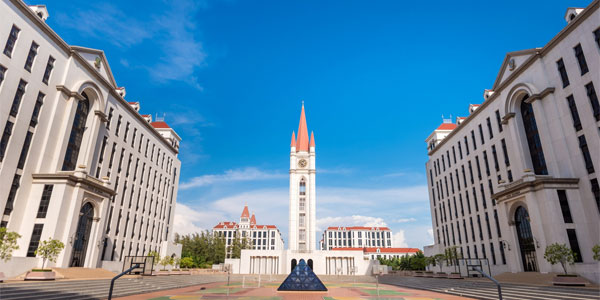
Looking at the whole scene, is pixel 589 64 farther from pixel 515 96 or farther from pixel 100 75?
pixel 100 75

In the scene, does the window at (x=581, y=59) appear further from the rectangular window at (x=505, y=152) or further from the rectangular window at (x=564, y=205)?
the rectangular window at (x=505, y=152)

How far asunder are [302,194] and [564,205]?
51.2 m

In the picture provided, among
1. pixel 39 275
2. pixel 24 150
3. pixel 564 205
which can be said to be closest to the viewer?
pixel 39 275

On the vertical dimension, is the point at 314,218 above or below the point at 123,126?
below

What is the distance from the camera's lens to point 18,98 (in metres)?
27.3

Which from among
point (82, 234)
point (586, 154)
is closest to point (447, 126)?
point (586, 154)

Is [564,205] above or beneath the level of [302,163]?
beneath

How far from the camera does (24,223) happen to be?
89.1 ft

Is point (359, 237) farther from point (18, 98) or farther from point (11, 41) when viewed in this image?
point (11, 41)

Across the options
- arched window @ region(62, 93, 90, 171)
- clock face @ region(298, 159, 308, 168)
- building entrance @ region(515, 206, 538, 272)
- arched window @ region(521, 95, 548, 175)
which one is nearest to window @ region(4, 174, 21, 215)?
arched window @ region(62, 93, 90, 171)

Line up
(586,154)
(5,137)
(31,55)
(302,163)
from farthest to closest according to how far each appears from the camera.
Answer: (302,163) < (31,55) < (586,154) < (5,137)

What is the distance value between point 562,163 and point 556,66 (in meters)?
9.63

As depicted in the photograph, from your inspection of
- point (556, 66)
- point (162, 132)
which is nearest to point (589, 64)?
point (556, 66)

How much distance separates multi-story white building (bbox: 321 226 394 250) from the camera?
513 ft
